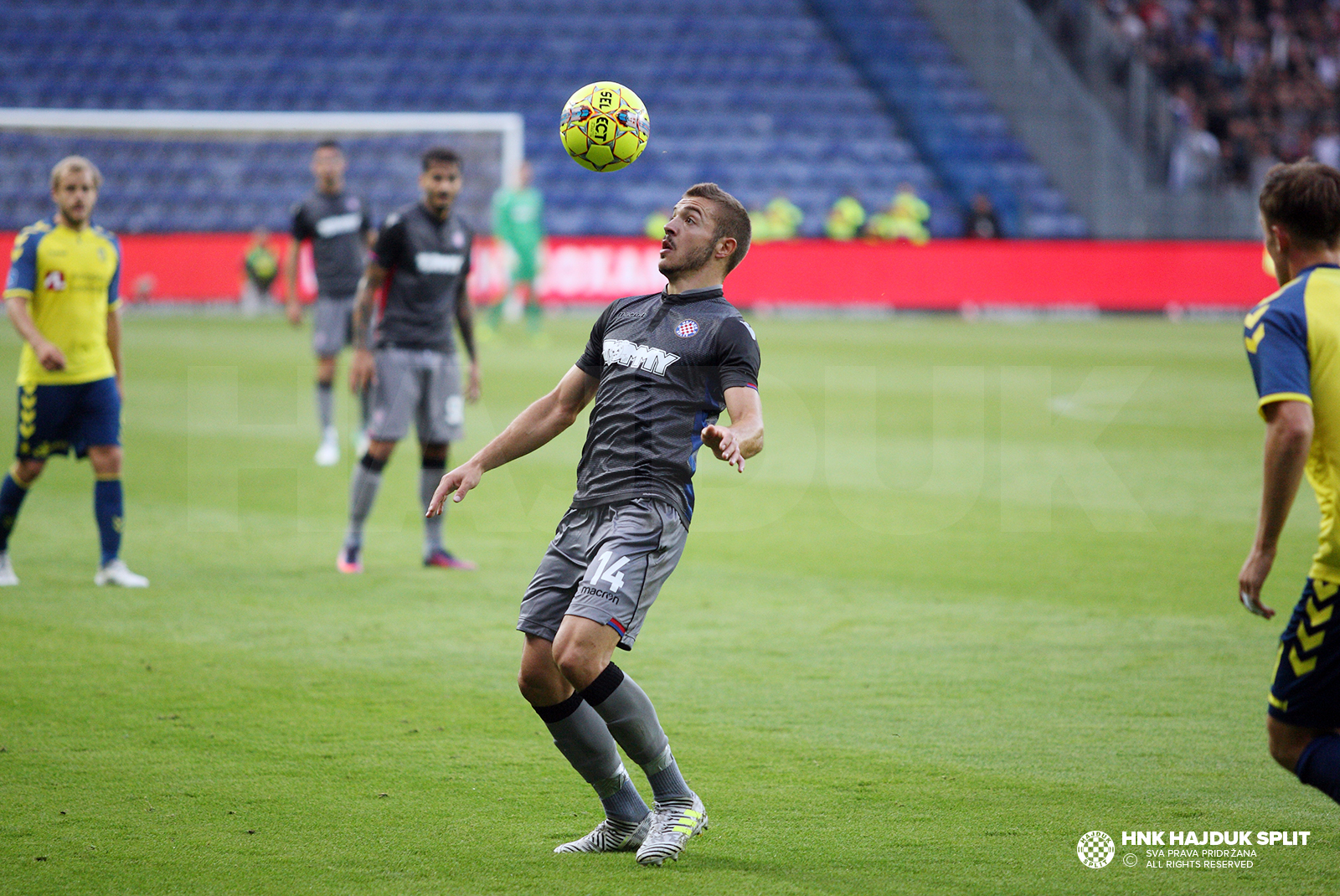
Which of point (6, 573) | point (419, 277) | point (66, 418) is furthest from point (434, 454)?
point (6, 573)

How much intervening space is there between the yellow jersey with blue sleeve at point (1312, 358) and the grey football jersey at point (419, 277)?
19.1ft

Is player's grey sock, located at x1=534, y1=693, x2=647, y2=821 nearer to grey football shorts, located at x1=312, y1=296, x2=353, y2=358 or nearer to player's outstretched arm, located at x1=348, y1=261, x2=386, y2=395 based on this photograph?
player's outstretched arm, located at x1=348, y1=261, x2=386, y2=395

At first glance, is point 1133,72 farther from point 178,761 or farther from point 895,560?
point 178,761

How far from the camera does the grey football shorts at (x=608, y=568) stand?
4.17 metres

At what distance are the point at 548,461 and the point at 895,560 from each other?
4.53 m

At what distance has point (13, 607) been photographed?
286 inches

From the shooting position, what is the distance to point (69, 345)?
7.61 m

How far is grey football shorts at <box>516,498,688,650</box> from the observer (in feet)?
13.7

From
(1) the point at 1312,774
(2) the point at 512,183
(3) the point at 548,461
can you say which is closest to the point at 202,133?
(2) the point at 512,183

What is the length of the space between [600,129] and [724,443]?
6.12ft

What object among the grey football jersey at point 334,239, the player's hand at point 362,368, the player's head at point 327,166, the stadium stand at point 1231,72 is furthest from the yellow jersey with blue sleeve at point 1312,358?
the stadium stand at point 1231,72

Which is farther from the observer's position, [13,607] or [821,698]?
[13,607]

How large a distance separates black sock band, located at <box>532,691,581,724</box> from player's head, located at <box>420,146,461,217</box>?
16.0ft

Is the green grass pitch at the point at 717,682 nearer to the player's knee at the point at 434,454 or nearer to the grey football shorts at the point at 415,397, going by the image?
the player's knee at the point at 434,454
